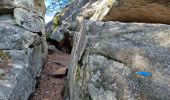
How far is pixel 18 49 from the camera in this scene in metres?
9.52

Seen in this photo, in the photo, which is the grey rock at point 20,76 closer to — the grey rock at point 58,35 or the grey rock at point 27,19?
the grey rock at point 27,19

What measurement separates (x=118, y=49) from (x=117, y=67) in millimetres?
509

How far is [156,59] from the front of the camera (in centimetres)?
458

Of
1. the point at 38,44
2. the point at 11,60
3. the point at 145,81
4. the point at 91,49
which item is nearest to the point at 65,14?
the point at 38,44

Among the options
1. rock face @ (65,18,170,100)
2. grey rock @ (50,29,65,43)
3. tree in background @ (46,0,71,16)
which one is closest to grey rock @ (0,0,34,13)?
grey rock @ (50,29,65,43)

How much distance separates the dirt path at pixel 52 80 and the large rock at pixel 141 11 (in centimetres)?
376

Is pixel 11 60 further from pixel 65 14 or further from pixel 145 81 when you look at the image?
pixel 65 14

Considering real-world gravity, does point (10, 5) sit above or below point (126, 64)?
above

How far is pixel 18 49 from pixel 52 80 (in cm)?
284

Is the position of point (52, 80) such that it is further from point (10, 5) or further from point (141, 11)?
point (141, 11)

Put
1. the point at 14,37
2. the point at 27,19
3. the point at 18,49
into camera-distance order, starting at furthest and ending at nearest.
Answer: the point at 27,19 → the point at 14,37 → the point at 18,49

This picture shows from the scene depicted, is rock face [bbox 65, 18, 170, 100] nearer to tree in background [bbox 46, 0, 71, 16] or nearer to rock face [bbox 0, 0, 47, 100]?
rock face [bbox 0, 0, 47, 100]

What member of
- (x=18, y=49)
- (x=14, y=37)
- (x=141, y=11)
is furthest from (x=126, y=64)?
(x=14, y=37)

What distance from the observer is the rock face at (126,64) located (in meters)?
4.11
